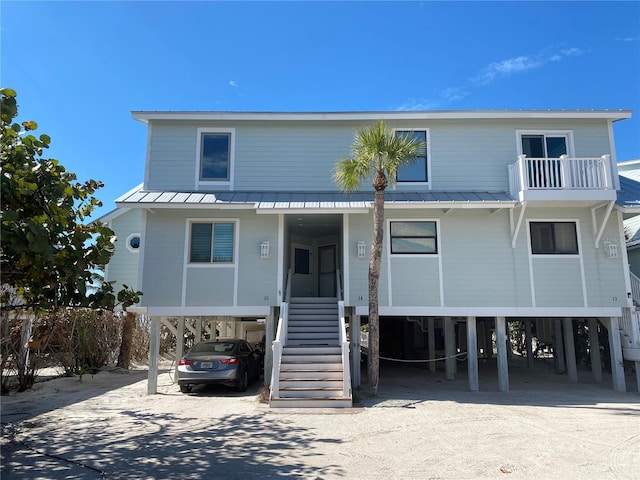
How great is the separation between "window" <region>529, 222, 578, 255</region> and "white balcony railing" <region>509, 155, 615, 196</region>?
4.03 feet

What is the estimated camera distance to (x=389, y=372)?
1591 cm

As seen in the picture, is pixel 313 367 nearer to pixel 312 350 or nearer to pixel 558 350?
pixel 312 350

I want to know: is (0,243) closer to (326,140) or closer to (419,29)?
(326,140)

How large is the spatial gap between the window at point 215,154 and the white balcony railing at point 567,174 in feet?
27.7

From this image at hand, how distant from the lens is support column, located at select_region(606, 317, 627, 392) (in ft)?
39.6

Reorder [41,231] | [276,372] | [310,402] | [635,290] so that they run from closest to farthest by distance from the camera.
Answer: [41,231] → [310,402] → [276,372] → [635,290]

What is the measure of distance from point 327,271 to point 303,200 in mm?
4213

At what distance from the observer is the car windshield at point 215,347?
1181 centimetres

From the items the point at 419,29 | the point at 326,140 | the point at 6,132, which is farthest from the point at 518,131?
the point at 6,132

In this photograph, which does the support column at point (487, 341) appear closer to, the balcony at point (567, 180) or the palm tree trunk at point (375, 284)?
the balcony at point (567, 180)

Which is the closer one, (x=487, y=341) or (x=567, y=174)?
(x=567, y=174)

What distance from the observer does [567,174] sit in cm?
1214

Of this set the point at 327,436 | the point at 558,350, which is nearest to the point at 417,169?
the point at 327,436

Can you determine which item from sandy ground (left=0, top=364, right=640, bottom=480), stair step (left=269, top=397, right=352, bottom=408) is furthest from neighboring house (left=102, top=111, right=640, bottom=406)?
sandy ground (left=0, top=364, right=640, bottom=480)
